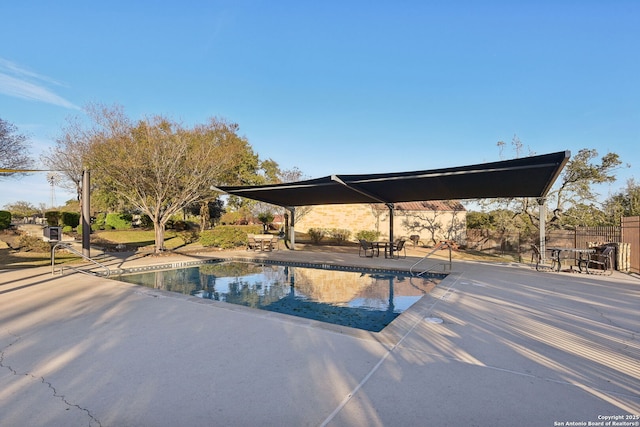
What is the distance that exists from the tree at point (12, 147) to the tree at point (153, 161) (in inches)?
192

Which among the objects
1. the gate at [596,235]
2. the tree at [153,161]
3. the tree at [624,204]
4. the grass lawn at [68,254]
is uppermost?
the tree at [153,161]

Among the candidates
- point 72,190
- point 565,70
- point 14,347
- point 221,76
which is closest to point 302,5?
point 221,76

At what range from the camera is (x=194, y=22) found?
11000 millimetres

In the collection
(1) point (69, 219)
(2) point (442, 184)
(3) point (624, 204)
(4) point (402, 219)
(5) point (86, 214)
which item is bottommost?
(1) point (69, 219)

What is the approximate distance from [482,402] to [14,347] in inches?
181

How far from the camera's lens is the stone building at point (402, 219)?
68.2ft

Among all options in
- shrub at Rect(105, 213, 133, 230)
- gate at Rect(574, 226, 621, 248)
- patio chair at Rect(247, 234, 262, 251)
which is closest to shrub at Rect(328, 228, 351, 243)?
patio chair at Rect(247, 234, 262, 251)

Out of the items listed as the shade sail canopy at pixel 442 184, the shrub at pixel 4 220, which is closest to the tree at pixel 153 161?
the shade sail canopy at pixel 442 184

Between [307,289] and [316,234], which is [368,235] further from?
[307,289]

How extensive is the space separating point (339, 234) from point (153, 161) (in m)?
13.1

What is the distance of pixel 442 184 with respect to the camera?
9.50 m

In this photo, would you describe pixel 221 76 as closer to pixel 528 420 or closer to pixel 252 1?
pixel 252 1

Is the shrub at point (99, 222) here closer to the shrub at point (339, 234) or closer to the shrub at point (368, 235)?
the shrub at point (339, 234)

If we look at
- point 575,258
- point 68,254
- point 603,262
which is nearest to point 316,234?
→ point 68,254
